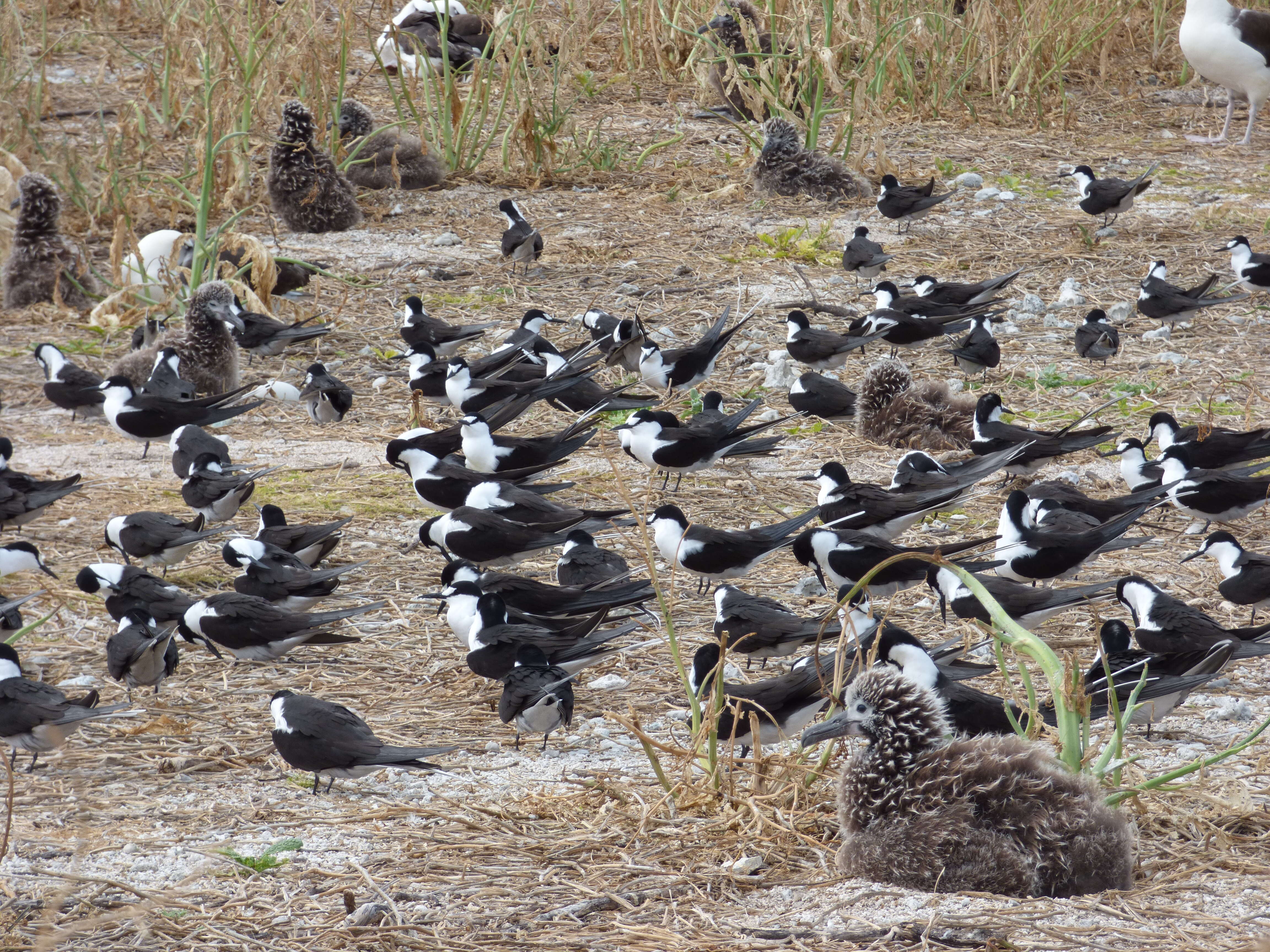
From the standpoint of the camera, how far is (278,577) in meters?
4.89

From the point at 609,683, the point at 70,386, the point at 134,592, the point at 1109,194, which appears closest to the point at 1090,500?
the point at 609,683

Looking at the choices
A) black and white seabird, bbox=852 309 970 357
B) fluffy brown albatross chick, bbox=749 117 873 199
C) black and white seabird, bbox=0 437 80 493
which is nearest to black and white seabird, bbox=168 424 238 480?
black and white seabird, bbox=0 437 80 493

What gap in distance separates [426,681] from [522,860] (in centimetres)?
151

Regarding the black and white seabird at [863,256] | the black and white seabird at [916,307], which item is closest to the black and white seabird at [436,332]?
the black and white seabird at [916,307]

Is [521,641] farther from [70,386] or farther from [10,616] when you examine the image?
[70,386]

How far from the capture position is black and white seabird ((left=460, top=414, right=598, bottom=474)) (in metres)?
6.21

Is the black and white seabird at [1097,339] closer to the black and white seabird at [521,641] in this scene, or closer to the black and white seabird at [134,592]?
the black and white seabird at [521,641]

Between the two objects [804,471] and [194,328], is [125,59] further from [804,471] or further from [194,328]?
[804,471]

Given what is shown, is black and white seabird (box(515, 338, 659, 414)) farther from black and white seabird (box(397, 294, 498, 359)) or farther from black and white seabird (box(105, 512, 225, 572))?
black and white seabird (box(105, 512, 225, 572))

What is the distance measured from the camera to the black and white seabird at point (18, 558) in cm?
502

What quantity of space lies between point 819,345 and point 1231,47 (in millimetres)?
6127

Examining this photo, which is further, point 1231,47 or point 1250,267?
point 1231,47

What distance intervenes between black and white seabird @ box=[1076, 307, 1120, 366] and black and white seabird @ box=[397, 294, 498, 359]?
347cm

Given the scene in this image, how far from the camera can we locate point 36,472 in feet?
20.9
